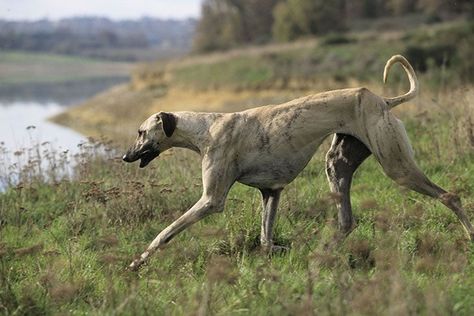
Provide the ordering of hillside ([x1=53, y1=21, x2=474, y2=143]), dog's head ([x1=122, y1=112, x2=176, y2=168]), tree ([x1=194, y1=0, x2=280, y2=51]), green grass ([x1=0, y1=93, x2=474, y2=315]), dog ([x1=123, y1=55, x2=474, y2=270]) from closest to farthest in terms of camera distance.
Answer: green grass ([x1=0, y1=93, x2=474, y2=315]), dog ([x1=123, y1=55, x2=474, y2=270]), dog's head ([x1=122, y1=112, x2=176, y2=168]), hillside ([x1=53, y1=21, x2=474, y2=143]), tree ([x1=194, y1=0, x2=280, y2=51])

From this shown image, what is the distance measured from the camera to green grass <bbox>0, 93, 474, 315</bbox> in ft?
14.6

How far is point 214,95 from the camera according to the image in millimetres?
39844

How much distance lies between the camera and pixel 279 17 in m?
54.5

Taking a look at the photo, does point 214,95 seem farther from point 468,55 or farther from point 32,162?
point 32,162

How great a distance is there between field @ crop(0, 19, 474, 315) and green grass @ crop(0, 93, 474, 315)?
17 millimetres

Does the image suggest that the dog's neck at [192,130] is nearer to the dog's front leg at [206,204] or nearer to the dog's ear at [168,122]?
the dog's ear at [168,122]

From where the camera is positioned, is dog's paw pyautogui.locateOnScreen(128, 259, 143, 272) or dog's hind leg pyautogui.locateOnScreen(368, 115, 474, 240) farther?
dog's hind leg pyautogui.locateOnScreen(368, 115, 474, 240)

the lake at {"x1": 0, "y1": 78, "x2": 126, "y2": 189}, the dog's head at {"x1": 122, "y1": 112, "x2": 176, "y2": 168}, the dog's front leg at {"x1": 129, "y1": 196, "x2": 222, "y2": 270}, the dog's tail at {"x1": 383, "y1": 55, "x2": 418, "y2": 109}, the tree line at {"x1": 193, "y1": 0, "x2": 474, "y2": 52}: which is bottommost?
the lake at {"x1": 0, "y1": 78, "x2": 126, "y2": 189}

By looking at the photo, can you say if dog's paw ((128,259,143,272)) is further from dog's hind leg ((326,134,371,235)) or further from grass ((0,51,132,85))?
grass ((0,51,132,85))

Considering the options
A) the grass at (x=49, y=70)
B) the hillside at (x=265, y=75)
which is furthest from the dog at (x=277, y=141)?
the grass at (x=49, y=70)

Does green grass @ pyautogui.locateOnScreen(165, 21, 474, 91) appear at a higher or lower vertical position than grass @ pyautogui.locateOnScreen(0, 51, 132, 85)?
higher

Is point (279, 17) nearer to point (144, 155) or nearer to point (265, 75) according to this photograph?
point (265, 75)

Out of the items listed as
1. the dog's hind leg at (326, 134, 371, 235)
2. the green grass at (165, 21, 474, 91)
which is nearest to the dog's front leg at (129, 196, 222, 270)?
the dog's hind leg at (326, 134, 371, 235)

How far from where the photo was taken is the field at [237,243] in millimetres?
4473
